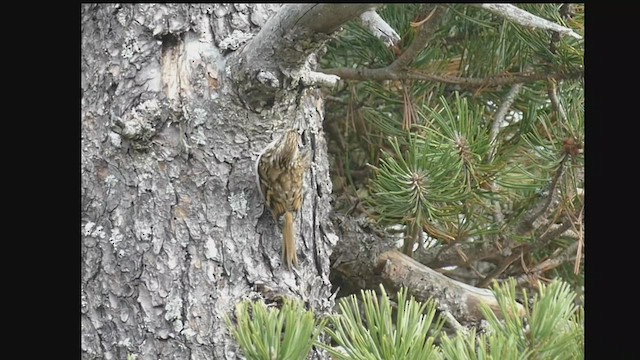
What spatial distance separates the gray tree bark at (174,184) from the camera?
1.07m

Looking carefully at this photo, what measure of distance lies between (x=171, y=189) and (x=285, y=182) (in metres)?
0.17

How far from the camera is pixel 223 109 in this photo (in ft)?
3.56

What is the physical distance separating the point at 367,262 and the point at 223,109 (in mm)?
637

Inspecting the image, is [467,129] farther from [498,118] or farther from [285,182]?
[285,182]

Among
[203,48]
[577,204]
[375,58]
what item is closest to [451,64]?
[375,58]

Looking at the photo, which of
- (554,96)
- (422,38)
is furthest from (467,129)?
(554,96)

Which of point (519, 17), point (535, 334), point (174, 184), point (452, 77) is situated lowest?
point (535, 334)

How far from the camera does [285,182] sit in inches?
42.8

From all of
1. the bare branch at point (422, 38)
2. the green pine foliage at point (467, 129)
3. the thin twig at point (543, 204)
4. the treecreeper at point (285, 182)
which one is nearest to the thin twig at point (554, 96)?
the green pine foliage at point (467, 129)

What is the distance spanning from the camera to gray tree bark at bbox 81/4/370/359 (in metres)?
1.07

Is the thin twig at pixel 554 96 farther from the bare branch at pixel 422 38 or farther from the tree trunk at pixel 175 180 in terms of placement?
the tree trunk at pixel 175 180

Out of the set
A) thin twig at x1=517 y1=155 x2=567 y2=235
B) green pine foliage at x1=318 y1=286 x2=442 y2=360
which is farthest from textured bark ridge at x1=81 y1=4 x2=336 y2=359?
thin twig at x1=517 y1=155 x2=567 y2=235

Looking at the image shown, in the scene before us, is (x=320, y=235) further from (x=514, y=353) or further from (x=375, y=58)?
(x=514, y=353)

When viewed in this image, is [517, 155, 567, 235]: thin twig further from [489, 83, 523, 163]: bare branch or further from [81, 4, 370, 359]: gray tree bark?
[81, 4, 370, 359]: gray tree bark
